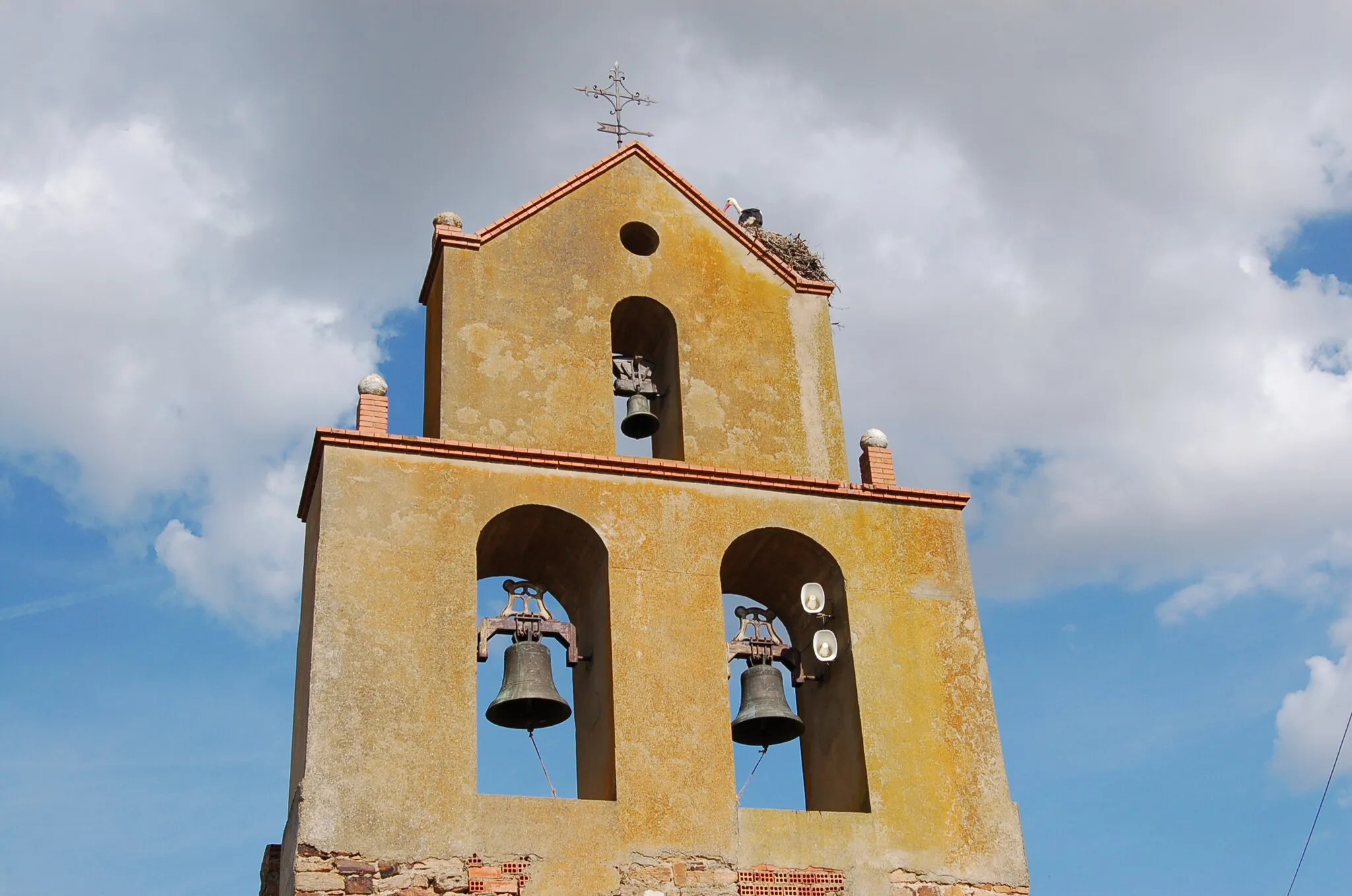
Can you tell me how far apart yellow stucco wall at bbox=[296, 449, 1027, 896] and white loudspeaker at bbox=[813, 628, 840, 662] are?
19cm

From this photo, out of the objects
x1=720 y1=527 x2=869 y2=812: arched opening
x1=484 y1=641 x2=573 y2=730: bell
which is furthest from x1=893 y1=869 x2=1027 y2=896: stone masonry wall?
x1=484 y1=641 x2=573 y2=730: bell

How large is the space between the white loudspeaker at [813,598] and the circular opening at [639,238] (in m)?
2.87

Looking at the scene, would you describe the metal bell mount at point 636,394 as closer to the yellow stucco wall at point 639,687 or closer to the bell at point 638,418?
the bell at point 638,418

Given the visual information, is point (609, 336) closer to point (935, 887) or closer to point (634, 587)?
point (634, 587)

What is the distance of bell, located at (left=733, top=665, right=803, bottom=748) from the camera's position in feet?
34.8

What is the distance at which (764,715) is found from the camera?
416 inches

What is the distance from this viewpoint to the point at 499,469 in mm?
10453

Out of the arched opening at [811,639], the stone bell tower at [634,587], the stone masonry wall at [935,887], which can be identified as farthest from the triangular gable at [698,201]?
the stone masonry wall at [935,887]

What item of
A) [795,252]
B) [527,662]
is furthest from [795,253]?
[527,662]

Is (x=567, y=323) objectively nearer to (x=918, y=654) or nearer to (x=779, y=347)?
(x=779, y=347)

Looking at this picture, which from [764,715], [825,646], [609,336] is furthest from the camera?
[609,336]

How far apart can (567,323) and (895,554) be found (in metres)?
2.77

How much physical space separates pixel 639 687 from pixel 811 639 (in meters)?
1.59

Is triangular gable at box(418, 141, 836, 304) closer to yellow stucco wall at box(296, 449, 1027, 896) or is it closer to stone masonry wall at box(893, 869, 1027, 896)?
yellow stucco wall at box(296, 449, 1027, 896)
